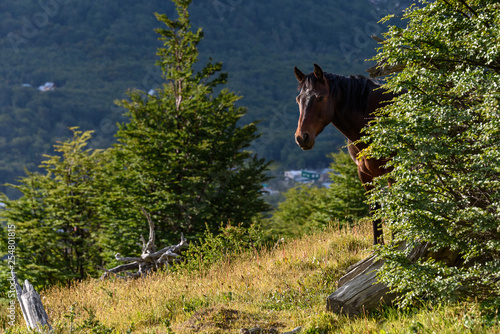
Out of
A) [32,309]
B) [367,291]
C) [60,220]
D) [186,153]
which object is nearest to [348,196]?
[186,153]

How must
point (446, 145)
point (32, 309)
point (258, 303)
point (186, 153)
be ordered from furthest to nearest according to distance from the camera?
point (186, 153), point (32, 309), point (258, 303), point (446, 145)

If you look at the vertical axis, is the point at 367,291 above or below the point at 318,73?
below

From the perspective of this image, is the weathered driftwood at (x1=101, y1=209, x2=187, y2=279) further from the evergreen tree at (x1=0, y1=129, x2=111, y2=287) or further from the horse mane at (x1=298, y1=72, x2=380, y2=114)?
the evergreen tree at (x1=0, y1=129, x2=111, y2=287)

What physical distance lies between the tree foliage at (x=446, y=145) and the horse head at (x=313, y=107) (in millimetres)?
1225

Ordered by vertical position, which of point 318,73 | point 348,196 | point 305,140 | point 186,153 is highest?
point 186,153

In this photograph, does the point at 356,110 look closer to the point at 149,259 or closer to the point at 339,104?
the point at 339,104

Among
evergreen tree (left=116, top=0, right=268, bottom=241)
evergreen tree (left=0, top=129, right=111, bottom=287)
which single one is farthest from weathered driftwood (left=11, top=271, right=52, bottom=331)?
evergreen tree (left=0, top=129, right=111, bottom=287)

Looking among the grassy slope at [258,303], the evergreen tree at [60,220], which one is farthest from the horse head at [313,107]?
the evergreen tree at [60,220]

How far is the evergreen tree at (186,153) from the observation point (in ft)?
68.7

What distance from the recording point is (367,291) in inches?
222

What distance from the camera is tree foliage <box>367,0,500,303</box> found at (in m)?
4.21

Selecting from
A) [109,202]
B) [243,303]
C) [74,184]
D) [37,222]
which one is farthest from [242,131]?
[243,303]

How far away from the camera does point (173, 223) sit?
21391mm

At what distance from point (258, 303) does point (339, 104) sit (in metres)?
3.59
